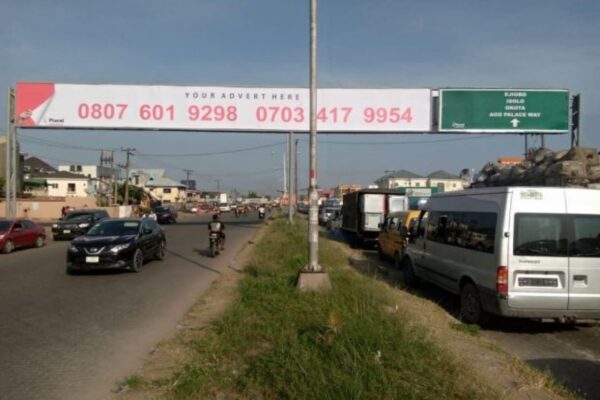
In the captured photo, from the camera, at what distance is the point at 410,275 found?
13.1 metres

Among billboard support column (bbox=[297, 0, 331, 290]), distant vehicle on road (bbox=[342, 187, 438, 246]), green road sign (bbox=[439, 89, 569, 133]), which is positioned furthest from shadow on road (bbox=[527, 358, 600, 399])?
green road sign (bbox=[439, 89, 569, 133])

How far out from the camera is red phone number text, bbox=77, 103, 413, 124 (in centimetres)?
2591

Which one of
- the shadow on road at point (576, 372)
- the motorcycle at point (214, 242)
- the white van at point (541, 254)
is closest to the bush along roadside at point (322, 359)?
the shadow on road at point (576, 372)

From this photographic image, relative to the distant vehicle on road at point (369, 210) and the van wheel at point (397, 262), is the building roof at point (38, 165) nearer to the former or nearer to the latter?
the distant vehicle on road at point (369, 210)

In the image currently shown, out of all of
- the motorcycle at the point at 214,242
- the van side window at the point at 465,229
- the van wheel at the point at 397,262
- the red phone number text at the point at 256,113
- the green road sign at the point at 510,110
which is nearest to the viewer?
the van side window at the point at 465,229

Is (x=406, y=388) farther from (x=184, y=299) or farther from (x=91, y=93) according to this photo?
(x=91, y=93)

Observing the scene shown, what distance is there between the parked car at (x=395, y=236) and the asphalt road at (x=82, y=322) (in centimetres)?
518

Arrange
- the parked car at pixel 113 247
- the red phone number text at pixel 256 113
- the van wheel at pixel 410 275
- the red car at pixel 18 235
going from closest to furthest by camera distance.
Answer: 1. the van wheel at pixel 410 275
2. the parked car at pixel 113 247
3. the red car at pixel 18 235
4. the red phone number text at pixel 256 113

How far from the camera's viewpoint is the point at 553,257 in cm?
824

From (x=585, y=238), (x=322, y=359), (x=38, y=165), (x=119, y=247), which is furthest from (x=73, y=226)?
(x=38, y=165)

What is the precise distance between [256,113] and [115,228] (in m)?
11.9

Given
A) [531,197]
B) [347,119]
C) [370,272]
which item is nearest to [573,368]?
[531,197]

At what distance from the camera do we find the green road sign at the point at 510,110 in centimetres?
2561

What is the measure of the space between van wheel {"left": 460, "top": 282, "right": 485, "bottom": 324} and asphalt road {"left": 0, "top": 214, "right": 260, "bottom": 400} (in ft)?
15.2
